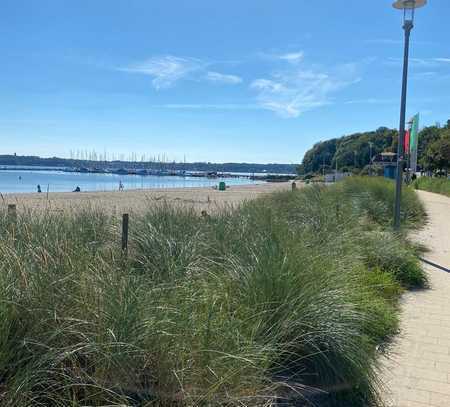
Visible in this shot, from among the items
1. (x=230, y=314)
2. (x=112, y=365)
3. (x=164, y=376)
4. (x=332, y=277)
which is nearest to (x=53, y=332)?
(x=112, y=365)

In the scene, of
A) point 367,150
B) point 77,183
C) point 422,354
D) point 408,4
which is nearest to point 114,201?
point 408,4

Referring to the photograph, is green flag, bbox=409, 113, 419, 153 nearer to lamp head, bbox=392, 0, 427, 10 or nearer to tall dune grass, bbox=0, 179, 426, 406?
lamp head, bbox=392, 0, 427, 10

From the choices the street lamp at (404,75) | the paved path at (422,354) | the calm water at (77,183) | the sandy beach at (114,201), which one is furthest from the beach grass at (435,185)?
the calm water at (77,183)

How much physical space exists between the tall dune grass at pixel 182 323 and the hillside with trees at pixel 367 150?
44.6 meters

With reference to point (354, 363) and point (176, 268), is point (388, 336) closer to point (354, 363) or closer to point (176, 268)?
point (354, 363)

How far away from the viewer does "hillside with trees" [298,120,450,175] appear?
4903 centimetres

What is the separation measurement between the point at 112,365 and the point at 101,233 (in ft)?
10.6

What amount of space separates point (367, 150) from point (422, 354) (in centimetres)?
12865

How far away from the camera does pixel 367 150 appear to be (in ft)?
414

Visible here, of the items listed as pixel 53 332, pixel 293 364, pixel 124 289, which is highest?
pixel 124 289

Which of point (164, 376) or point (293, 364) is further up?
point (164, 376)

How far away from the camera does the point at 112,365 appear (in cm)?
268

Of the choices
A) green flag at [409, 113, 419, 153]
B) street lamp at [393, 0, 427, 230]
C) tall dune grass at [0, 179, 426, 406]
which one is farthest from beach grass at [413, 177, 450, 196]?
tall dune grass at [0, 179, 426, 406]

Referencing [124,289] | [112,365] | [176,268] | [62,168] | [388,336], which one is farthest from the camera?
[62,168]
